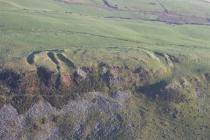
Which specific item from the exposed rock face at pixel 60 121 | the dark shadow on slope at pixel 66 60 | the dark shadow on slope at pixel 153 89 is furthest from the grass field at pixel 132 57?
the exposed rock face at pixel 60 121

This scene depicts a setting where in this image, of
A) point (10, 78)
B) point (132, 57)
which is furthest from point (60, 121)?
point (132, 57)

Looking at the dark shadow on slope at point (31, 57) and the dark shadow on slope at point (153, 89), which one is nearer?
the dark shadow on slope at point (31, 57)

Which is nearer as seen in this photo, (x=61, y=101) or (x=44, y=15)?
(x=61, y=101)

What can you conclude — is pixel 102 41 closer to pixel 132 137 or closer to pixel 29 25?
pixel 29 25

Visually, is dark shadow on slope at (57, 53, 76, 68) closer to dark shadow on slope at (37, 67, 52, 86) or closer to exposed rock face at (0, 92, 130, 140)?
dark shadow on slope at (37, 67, 52, 86)

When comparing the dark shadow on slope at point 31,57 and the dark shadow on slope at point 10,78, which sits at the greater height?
the dark shadow on slope at point 31,57

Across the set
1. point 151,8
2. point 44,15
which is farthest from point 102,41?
point 151,8

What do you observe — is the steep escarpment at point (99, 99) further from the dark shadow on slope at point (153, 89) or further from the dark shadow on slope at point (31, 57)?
the dark shadow on slope at point (31, 57)

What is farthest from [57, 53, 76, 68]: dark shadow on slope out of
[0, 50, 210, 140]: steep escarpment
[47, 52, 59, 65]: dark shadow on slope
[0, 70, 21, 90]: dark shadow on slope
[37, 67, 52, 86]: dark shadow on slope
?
[0, 70, 21, 90]: dark shadow on slope
